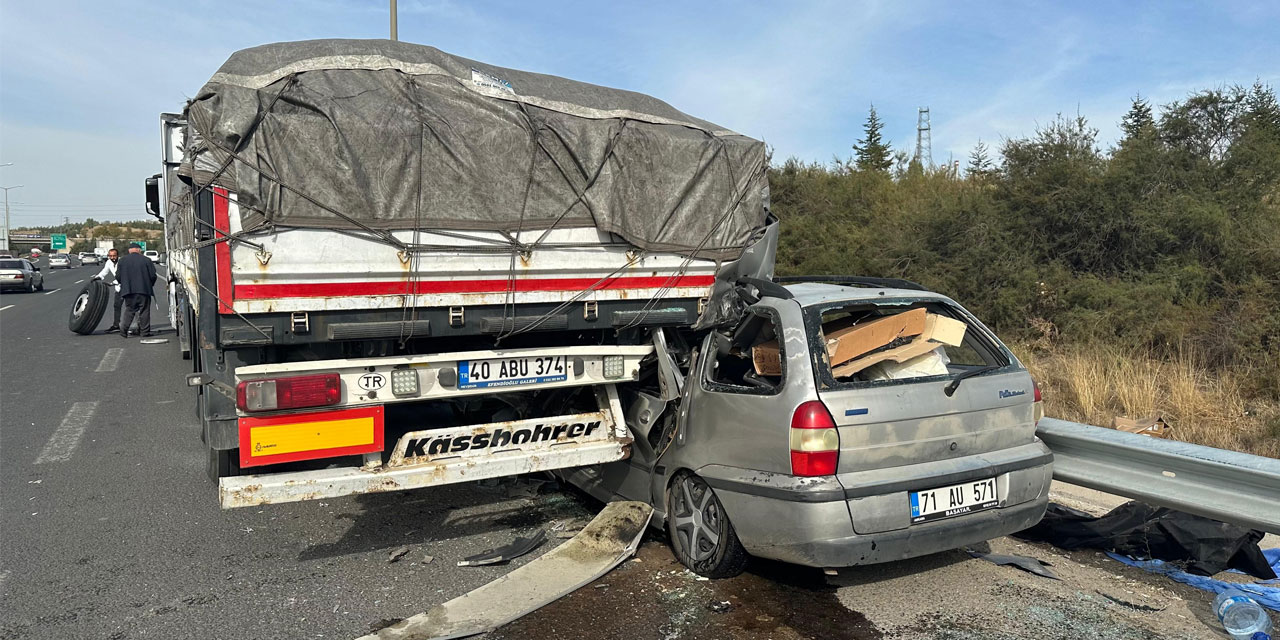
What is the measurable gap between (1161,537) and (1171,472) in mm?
635

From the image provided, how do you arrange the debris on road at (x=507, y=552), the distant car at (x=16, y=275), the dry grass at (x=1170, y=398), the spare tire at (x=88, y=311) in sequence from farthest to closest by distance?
1. the distant car at (x=16, y=275)
2. the spare tire at (x=88, y=311)
3. the dry grass at (x=1170, y=398)
4. the debris on road at (x=507, y=552)

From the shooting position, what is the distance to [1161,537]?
14.6 feet

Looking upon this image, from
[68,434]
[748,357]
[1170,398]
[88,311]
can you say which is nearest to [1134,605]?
[748,357]

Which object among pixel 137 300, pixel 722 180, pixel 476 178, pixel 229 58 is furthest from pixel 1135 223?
pixel 137 300

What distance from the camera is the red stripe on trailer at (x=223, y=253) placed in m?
3.95

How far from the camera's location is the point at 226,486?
13.4 ft

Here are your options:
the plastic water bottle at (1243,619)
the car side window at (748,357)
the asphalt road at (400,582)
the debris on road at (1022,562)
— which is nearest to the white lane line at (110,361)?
the asphalt road at (400,582)

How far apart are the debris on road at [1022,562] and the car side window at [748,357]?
4.82 ft

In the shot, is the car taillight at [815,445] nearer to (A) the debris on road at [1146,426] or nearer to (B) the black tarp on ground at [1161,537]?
(B) the black tarp on ground at [1161,537]

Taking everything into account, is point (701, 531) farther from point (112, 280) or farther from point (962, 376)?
point (112, 280)

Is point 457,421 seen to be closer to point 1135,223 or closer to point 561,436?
point 561,436

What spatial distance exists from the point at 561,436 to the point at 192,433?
4.54 m

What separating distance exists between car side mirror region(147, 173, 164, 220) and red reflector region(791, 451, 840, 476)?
11156 mm

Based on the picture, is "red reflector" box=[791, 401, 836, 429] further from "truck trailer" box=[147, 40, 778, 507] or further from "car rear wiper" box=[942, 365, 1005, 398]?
"truck trailer" box=[147, 40, 778, 507]
